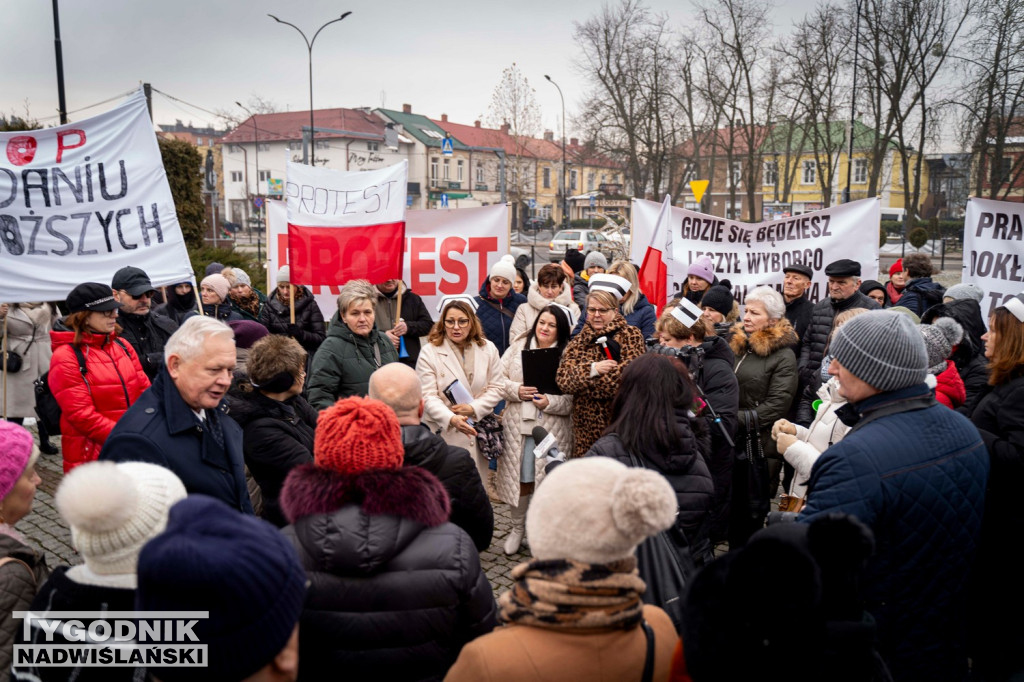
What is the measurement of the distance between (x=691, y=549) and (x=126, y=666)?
2.04m

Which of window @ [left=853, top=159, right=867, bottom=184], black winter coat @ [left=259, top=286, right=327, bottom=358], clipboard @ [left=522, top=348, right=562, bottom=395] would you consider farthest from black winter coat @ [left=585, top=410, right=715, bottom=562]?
window @ [left=853, top=159, right=867, bottom=184]

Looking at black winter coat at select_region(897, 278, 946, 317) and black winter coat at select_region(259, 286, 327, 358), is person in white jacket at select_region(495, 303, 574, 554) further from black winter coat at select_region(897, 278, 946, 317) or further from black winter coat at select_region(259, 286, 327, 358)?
black winter coat at select_region(897, 278, 946, 317)

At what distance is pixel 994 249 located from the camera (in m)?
6.52

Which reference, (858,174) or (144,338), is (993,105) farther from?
(858,174)

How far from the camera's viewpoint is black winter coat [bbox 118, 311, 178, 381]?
5.07 meters

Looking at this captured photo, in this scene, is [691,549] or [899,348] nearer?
[899,348]

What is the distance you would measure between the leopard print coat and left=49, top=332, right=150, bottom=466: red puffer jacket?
2606 millimetres

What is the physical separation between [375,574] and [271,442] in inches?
52.2

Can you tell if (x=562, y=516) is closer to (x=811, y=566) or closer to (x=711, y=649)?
(x=711, y=649)

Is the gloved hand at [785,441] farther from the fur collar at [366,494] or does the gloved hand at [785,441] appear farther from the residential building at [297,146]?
the residential building at [297,146]

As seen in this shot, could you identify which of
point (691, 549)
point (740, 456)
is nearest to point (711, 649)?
point (691, 549)

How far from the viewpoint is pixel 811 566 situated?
1.37 metres

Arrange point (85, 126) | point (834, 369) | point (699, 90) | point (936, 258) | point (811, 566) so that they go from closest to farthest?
Answer: point (811, 566) → point (834, 369) → point (85, 126) → point (936, 258) → point (699, 90)

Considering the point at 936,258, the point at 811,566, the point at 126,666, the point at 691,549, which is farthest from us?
the point at 936,258
